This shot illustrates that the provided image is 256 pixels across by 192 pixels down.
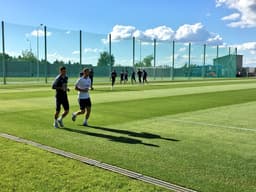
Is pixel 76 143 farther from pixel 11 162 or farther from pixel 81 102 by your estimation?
pixel 81 102

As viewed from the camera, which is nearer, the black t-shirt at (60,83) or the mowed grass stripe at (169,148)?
the mowed grass stripe at (169,148)

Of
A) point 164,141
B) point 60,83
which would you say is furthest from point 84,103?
point 164,141

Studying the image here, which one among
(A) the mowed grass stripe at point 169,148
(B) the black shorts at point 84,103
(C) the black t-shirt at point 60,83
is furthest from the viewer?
(B) the black shorts at point 84,103

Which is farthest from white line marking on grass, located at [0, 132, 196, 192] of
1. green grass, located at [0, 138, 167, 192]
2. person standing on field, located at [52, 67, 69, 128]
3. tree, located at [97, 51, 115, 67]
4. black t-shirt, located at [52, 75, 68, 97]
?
tree, located at [97, 51, 115, 67]

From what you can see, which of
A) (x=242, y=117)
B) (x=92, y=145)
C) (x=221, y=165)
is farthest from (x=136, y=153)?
(x=242, y=117)

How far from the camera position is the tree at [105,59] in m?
47.2

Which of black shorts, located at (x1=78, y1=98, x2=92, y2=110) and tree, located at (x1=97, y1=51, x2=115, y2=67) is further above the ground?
tree, located at (x1=97, y1=51, x2=115, y2=67)

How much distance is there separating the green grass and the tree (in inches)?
1617

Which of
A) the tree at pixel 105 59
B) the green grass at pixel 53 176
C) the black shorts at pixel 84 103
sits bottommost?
the green grass at pixel 53 176

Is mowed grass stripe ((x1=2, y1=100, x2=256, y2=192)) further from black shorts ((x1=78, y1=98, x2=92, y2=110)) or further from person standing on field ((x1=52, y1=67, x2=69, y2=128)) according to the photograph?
black shorts ((x1=78, y1=98, x2=92, y2=110))

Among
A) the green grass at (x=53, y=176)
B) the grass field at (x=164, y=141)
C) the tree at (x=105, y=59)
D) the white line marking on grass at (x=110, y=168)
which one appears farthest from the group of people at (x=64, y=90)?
the tree at (x=105, y=59)

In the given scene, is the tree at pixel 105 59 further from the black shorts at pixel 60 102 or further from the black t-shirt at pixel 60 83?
the black t-shirt at pixel 60 83

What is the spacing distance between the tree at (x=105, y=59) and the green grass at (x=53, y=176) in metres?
41.1

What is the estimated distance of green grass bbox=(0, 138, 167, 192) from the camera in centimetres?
480
